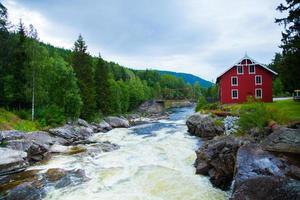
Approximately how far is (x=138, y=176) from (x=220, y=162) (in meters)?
4.57

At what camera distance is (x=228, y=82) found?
38.0m

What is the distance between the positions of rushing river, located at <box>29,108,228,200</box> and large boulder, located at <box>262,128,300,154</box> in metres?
3.07

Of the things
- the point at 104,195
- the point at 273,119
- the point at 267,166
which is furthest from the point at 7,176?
the point at 273,119

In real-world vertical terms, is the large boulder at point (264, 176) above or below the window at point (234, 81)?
below

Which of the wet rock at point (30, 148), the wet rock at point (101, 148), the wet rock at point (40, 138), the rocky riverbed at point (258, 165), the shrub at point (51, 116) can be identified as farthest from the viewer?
the shrub at point (51, 116)

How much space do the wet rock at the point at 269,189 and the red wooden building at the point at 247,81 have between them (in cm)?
3185

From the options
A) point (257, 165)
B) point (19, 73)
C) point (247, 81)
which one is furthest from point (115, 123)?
point (257, 165)

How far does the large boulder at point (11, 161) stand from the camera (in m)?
15.7

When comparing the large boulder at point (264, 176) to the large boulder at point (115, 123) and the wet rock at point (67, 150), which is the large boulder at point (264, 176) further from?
the large boulder at point (115, 123)

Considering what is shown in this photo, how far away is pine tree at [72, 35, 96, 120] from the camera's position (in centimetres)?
3912

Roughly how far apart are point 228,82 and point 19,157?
1179 inches

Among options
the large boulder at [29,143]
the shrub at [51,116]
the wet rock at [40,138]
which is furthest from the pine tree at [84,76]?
the large boulder at [29,143]

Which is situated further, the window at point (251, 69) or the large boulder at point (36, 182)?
the window at point (251, 69)

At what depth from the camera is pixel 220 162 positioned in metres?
13.5
